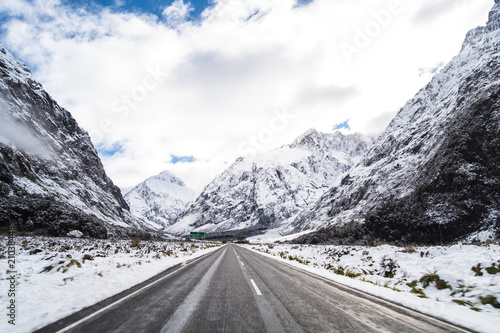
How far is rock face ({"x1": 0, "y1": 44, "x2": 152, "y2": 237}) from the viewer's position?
53.6 meters

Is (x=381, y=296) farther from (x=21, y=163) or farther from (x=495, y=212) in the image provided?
(x=21, y=163)

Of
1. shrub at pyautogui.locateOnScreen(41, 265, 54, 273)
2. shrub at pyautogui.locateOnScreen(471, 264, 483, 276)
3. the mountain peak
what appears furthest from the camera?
the mountain peak

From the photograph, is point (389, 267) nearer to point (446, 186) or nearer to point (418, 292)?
point (418, 292)

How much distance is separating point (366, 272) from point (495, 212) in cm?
6319

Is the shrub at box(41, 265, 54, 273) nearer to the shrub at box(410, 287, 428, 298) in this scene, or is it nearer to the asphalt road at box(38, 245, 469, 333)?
the asphalt road at box(38, 245, 469, 333)

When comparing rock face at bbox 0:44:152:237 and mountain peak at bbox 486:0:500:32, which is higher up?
mountain peak at bbox 486:0:500:32

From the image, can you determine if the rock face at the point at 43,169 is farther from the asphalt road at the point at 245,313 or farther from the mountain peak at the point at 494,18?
the mountain peak at the point at 494,18

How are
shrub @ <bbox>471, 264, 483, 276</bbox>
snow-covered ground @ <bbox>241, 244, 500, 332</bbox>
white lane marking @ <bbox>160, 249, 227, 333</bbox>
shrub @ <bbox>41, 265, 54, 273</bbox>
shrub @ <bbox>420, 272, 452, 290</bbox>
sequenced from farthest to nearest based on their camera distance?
shrub @ <bbox>41, 265, 54, 273</bbox>
shrub @ <bbox>420, 272, 452, 290</bbox>
shrub @ <bbox>471, 264, 483, 276</bbox>
snow-covered ground @ <bbox>241, 244, 500, 332</bbox>
white lane marking @ <bbox>160, 249, 227, 333</bbox>

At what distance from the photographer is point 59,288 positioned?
7.84 meters

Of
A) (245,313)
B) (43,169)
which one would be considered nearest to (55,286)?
(245,313)

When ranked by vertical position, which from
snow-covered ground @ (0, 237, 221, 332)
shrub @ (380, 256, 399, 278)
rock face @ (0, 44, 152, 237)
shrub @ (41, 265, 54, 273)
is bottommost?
shrub @ (380, 256, 399, 278)

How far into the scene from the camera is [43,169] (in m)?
118

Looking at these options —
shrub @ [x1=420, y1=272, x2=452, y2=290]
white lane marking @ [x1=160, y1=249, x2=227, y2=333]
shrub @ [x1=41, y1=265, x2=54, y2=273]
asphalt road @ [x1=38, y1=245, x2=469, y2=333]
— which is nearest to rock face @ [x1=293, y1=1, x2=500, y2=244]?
shrub @ [x1=420, y1=272, x2=452, y2=290]

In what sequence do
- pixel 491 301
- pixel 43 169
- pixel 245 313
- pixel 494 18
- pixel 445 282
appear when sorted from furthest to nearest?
pixel 494 18
pixel 43 169
pixel 445 282
pixel 491 301
pixel 245 313
